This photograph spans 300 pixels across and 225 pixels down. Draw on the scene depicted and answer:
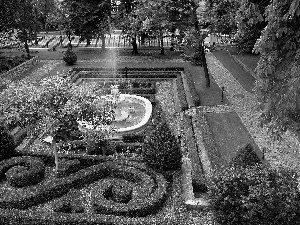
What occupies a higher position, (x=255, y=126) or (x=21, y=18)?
(x=21, y=18)

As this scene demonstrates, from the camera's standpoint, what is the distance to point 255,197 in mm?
11531

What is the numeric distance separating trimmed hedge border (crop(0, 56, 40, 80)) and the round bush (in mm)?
18506

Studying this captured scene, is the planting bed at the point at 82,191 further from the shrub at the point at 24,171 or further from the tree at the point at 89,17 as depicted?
the tree at the point at 89,17

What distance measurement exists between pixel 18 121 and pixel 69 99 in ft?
7.45

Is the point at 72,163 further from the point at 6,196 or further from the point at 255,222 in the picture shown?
the point at 255,222

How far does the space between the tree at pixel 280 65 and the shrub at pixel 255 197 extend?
275cm

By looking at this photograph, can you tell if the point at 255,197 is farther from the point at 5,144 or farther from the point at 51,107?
the point at 5,144

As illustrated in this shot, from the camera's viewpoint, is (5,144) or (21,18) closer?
(5,144)

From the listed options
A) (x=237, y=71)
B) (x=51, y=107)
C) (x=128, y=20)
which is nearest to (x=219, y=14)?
(x=237, y=71)

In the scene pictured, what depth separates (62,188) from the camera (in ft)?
50.9

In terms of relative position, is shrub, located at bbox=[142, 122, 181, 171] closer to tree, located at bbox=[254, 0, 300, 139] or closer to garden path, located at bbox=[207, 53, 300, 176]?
garden path, located at bbox=[207, 53, 300, 176]

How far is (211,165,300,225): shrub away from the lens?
11375mm

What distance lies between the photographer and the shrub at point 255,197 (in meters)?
11.4

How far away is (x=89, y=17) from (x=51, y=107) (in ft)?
89.4
